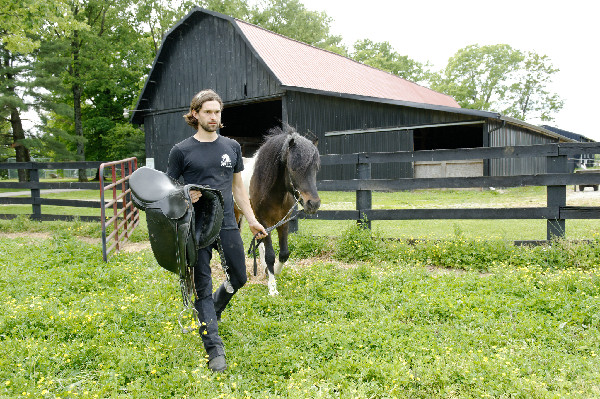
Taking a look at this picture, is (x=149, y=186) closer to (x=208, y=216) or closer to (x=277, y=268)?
(x=208, y=216)

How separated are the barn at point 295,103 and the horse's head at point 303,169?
10675 mm

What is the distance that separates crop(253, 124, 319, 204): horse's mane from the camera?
4.52 metres

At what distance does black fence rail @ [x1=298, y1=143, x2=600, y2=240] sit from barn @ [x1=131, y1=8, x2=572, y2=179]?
8802 mm

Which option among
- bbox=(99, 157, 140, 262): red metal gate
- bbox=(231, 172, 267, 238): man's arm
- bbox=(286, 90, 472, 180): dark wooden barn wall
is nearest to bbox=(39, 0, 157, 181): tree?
bbox=(286, 90, 472, 180): dark wooden barn wall

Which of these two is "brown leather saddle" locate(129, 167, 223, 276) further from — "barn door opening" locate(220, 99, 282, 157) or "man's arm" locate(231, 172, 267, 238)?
"barn door opening" locate(220, 99, 282, 157)

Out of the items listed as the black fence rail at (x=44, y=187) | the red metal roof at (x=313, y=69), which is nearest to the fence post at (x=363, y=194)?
the black fence rail at (x=44, y=187)

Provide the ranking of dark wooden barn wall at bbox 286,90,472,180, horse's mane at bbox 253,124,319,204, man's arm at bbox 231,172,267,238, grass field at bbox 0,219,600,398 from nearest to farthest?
grass field at bbox 0,219,600,398, man's arm at bbox 231,172,267,238, horse's mane at bbox 253,124,319,204, dark wooden barn wall at bbox 286,90,472,180

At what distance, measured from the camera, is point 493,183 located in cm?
602

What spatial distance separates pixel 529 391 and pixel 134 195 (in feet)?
8.96

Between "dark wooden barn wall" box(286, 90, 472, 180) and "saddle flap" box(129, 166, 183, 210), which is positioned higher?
"dark wooden barn wall" box(286, 90, 472, 180)

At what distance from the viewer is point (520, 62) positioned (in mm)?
48938

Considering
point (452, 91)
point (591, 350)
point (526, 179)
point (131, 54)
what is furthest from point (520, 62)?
point (591, 350)

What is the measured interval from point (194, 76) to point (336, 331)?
16611 millimetres

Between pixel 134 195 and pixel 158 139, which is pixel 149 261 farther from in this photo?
pixel 158 139
